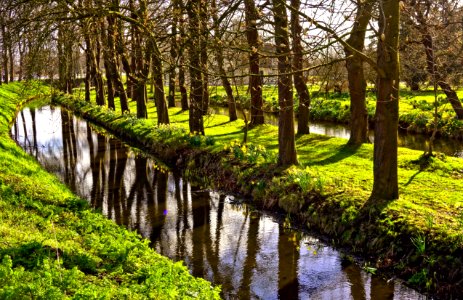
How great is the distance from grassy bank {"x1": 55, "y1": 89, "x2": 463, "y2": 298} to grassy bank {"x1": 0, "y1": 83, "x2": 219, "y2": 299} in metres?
4.01

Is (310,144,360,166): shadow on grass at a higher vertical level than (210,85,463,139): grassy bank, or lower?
lower

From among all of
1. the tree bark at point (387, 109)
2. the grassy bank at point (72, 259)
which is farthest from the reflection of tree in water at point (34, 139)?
the tree bark at point (387, 109)

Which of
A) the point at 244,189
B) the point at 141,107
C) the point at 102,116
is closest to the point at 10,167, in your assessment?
the point at 244,189

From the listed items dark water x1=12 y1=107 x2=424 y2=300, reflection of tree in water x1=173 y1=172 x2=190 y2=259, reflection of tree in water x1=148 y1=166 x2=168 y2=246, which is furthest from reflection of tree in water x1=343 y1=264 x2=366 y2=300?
reflection of tree in water x1=148 y1=166 x2=168 y2=246

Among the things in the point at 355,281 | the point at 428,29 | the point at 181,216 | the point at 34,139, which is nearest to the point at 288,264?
the point at 355,281

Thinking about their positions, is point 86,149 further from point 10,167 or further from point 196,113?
point 10,167

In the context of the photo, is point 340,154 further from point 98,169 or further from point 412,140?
point 98,169

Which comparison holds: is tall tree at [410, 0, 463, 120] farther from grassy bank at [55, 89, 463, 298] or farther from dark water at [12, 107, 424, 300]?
dark water at [12, 107, 424, 300]

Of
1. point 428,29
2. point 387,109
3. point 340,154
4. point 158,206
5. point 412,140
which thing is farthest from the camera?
point 412,140

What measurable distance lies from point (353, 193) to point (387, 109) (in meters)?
2.41

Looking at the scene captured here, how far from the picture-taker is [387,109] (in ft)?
36.2

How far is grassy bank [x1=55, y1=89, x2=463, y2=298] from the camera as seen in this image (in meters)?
9.38

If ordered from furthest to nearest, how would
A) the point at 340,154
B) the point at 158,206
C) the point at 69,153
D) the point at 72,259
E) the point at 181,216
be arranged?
the point at 69,153 → the point at 340,154 → the point at 158,206 → the point at 181,216 → the point at 72,259

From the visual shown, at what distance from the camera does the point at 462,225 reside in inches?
378
